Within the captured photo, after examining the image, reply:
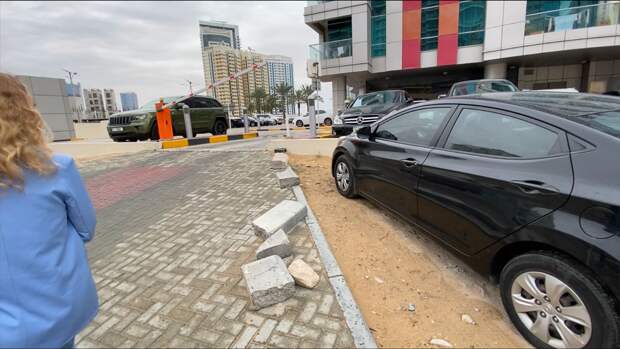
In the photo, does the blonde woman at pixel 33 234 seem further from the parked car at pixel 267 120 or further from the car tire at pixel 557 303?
the parked car at pixel 267 120

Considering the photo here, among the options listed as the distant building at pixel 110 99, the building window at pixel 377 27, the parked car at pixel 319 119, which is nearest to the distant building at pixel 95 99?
the distant building at pixel 110 99

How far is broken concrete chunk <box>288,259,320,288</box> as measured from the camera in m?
2.64

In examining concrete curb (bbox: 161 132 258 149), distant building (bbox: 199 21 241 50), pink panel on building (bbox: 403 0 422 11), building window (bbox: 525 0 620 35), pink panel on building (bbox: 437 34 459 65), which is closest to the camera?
concrete curb (bbox: 161 132 258 149)

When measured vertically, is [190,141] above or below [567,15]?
below

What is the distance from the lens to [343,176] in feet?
15.7

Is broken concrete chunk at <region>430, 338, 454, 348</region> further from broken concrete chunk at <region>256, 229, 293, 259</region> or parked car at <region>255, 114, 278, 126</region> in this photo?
parked car at <region>255, 114, 278, 126</region>

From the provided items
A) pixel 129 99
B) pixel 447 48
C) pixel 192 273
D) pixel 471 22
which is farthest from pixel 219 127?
pixel 129 99

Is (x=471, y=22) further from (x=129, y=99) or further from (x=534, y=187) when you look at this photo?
(x=129, y=99)

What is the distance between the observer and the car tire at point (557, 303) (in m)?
1.70

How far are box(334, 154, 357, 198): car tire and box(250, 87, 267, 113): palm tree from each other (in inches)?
2015

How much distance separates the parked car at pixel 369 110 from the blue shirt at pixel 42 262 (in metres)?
8.13

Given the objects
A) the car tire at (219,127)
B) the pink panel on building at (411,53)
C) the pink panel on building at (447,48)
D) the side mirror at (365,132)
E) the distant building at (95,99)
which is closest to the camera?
the side mirror at (365,132)

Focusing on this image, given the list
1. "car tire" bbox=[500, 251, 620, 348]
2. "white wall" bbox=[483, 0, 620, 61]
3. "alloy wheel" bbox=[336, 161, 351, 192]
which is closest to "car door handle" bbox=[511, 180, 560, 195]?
"car tire" bbox=[500, 251, 620, 348]

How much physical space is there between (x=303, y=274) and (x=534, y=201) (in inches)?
69.3
